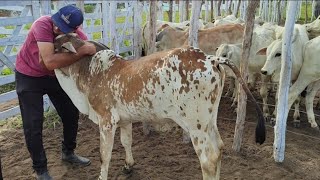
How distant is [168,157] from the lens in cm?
484

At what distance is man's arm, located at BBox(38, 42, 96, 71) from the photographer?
368 centimetres

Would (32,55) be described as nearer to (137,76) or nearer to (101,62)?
(101,62)

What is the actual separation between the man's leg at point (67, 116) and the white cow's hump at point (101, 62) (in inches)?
19.6

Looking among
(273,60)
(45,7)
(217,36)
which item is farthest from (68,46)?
(217,36)

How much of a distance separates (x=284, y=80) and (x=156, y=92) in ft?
5.64

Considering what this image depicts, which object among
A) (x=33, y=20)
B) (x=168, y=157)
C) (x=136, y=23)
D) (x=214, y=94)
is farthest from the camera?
(x=136, y=23)

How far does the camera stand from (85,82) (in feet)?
13.2

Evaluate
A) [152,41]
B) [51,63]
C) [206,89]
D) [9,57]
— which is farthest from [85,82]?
[9,57]

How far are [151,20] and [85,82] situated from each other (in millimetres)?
1805

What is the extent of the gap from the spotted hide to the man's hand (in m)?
0.09

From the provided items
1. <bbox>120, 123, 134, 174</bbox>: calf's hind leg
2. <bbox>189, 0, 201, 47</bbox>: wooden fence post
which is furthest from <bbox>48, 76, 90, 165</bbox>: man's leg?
<bbox>189, 0, 201, 47</bbox>: wooden fence post

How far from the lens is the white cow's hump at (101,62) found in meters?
4.01

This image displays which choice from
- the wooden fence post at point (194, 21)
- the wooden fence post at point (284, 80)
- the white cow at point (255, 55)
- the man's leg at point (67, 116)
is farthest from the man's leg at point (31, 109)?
the white cow at point (255, 55)

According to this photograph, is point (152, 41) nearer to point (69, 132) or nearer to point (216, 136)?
point (69, 132)
